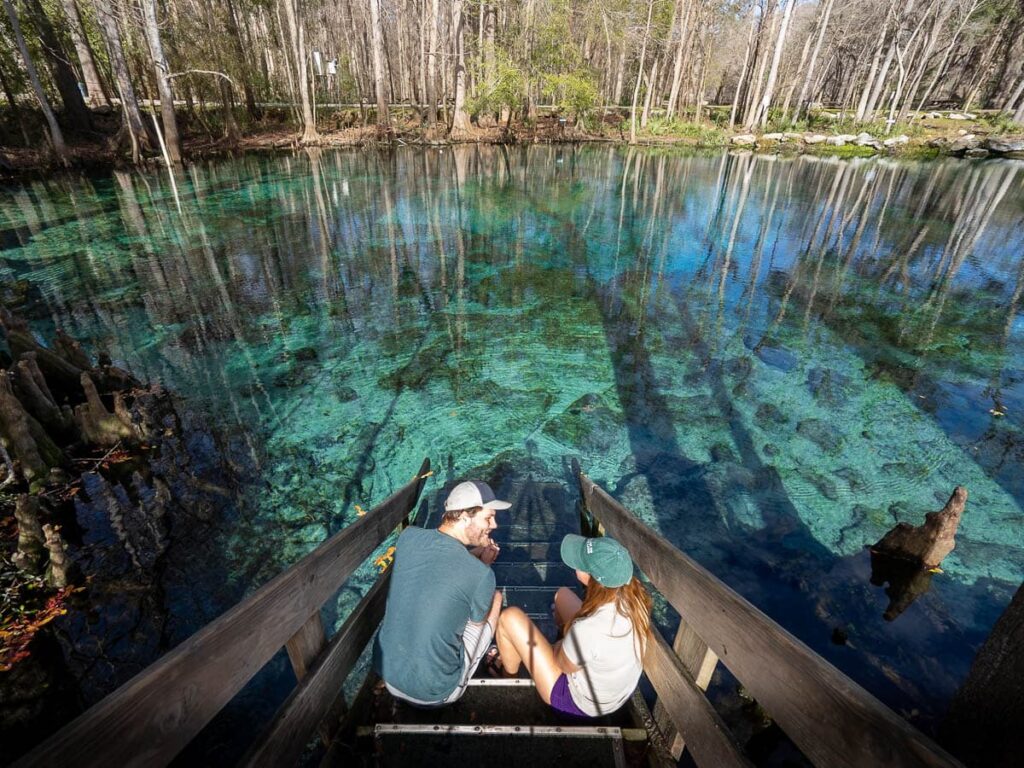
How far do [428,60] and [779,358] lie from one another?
38888 millimetres

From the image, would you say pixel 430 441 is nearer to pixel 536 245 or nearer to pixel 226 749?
pixel 226 749

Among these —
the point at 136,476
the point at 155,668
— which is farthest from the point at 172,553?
the point at 155,668

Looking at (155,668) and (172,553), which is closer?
(155,668)

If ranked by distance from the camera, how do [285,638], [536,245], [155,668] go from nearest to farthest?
[155,668]
[285,638]
[536,245]

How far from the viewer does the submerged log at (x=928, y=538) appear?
14.2ft

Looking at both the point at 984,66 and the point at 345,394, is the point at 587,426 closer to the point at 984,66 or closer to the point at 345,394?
the point at 345,394

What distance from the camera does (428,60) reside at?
120 ft

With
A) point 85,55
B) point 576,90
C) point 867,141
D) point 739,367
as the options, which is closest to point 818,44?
point 867,141

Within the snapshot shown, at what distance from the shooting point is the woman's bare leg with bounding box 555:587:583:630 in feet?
10.3

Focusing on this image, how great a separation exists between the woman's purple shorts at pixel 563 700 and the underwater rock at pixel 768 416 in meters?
5.33

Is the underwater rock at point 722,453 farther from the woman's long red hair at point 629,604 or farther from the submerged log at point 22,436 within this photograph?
the submerged log at point 22,436

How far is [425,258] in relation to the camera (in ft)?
41.0

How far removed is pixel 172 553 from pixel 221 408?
2.66 meters

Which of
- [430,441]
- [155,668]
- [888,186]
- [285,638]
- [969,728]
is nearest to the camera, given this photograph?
[155,668]
